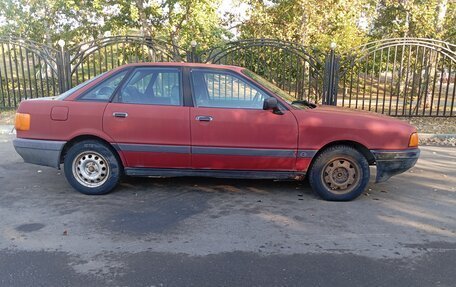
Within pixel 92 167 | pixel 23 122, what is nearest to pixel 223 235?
pixel 92 167

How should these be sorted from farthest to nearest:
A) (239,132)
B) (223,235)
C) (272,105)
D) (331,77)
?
(331,77) → (239,132) → (272,105) → (223,235)

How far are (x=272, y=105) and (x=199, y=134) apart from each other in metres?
0.96

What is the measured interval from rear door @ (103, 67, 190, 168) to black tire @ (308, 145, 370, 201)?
164 cm

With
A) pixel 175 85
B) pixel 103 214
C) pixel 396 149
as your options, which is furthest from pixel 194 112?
pixel 396 149

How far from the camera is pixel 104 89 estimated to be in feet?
17.2

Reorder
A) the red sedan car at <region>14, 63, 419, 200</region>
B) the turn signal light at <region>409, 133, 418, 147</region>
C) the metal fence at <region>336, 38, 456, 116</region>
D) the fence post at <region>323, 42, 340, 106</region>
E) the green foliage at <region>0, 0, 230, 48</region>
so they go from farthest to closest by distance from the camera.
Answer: the green foliage at <region>0, 0, 230, 48</region>, the metal fence at <region>336, 38, 456, 116</region>, the fence post at <region>323, 42, 340, 106</region>, the turn signal light at <region>409, 133, 418, 147</region>, the red sedan car at <region>14, 63, 419, 200</region>

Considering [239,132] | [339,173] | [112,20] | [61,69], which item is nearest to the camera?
[239,132]

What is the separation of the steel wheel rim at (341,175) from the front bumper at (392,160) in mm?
292

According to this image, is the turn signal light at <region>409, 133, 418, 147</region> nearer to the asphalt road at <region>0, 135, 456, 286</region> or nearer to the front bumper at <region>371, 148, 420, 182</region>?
the front bumper at <region>371, 148, 420, 182</region>

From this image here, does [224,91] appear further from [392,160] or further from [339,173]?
[392,160]

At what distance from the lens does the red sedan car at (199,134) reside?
507 centimetres

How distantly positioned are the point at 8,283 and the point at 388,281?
117 inches

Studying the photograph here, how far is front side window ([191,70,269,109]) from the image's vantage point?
514 centimetres

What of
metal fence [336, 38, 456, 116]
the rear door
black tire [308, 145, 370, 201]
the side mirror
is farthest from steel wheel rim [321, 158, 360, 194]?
metal fence [336, 38, 456, 116]
